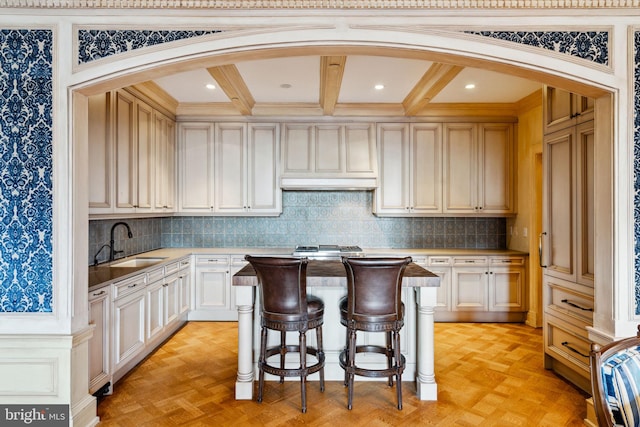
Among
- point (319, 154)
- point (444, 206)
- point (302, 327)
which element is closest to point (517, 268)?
point (444, 206)

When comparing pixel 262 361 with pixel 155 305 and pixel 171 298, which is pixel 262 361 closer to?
pixel 155 305

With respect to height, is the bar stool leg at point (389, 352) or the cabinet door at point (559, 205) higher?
the cabinet door at point (559, 205)

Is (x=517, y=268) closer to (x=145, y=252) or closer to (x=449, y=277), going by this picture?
(x=449, y=277)

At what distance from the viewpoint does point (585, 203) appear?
8.64 feet

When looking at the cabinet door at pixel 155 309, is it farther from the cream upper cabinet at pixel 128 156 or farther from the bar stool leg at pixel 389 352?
the bar stool leg at pixel 389 352

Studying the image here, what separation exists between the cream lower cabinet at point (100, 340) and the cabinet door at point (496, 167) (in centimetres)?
426

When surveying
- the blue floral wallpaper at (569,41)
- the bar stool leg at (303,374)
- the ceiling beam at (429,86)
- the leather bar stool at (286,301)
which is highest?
the ceiling beam at (429,86)

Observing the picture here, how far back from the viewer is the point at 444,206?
477 cm

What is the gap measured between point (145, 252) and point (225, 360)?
1921 mm

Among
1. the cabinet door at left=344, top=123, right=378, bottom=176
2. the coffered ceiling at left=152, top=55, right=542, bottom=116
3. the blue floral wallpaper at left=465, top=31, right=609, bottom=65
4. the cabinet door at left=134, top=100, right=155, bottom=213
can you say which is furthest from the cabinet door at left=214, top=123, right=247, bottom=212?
the blue floral wallpaper at left=465, top=31, right=609, bottom=65

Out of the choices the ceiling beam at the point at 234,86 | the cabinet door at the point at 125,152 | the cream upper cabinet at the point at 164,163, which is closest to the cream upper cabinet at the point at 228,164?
the cream upper cabinet at the point at 164,163

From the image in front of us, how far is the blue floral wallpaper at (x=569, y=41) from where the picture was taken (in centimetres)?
219

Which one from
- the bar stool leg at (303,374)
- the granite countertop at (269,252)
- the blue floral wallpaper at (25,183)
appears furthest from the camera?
the granite countertop at (269,252)

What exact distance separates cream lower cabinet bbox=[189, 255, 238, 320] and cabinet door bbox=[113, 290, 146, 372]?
126 centimetres
